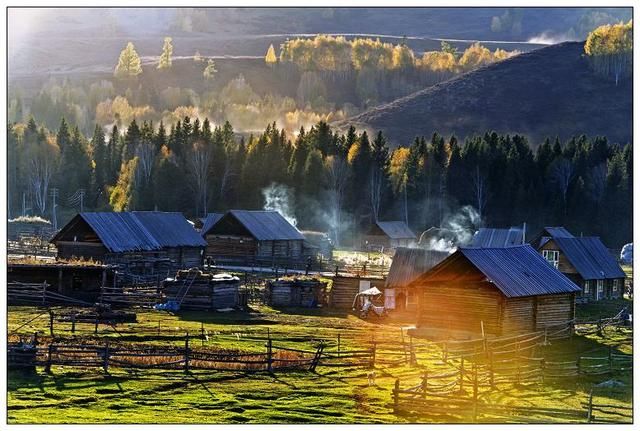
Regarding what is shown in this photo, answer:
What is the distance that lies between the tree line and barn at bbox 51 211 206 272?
110ft

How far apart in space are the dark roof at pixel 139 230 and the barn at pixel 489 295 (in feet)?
75.9

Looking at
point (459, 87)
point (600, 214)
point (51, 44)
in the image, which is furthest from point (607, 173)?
point (459, 87)

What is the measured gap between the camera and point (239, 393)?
1293 inches

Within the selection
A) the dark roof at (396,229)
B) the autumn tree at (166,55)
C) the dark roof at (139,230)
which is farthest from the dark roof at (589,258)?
the autumn tree at (166,55)

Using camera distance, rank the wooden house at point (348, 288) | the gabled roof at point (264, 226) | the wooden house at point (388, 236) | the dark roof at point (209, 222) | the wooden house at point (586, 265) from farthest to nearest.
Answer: the wooden house at point (388, 236) → the dark roof at point (209, 222) → the gabled roof at point (264, 226) → the wooden house at point (586, 265) → the wooden house at point (348, 288)

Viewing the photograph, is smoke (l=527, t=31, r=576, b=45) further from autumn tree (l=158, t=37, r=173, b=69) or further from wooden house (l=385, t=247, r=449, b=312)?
wooden house (l=385, t=247, r=449, b=312)

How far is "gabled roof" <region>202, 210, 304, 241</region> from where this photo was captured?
254ft

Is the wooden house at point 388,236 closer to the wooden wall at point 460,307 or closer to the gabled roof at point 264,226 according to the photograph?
the gabled roof at point 264,226

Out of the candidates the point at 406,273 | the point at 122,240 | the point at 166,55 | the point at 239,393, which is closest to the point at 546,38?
the point at 166,55

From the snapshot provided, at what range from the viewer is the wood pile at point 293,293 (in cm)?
5544

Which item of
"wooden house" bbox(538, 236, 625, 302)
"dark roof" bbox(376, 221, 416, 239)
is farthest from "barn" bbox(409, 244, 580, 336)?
"dark roof" bbox(376, 221, 416, 239)

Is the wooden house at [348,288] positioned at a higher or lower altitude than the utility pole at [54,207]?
lower

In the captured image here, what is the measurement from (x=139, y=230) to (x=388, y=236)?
36.0 m

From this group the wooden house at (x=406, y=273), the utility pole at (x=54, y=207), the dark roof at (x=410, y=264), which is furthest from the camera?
the utility pole at (x=54, y=207)
